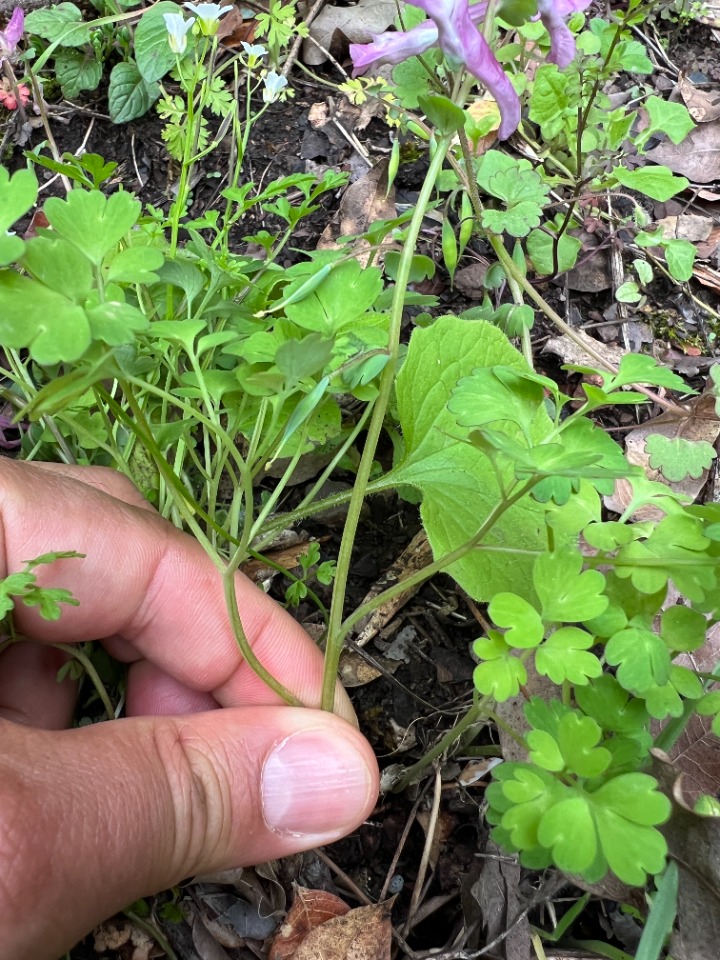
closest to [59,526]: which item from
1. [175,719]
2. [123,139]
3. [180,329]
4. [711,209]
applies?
[175,719]

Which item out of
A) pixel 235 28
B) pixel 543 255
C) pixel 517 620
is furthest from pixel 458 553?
pixel 235 28

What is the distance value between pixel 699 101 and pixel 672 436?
1.47 metres

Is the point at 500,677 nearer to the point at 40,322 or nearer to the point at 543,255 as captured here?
the point at 40,322

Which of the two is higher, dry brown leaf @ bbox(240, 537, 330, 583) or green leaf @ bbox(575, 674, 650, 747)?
green leaf @ bbox(575, 674, 650, 747)

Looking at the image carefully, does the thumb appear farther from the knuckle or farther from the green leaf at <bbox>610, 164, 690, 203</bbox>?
the green leaf at <bbox>610, 164, 690, 203</bbox>

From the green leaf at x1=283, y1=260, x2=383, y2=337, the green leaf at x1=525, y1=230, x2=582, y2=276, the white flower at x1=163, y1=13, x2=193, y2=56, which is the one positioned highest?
the white flower at x1=163, y1=13, x2=193, y2=56

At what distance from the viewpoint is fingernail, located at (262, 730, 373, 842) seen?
136cm

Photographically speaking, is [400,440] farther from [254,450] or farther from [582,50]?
[582,50]

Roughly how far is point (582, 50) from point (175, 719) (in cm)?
202

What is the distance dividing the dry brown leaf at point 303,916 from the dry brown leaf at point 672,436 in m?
1.13

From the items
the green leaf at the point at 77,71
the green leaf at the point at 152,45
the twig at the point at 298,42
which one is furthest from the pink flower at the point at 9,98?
the twig at the point at 298,42

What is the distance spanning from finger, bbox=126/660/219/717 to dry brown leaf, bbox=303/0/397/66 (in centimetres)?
230

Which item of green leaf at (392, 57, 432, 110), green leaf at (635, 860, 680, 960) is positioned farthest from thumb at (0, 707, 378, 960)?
green leaf at (392, 57, 432, 110)

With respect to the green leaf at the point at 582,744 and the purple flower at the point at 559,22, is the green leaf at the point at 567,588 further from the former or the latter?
the purple flower at the point at 559,22
